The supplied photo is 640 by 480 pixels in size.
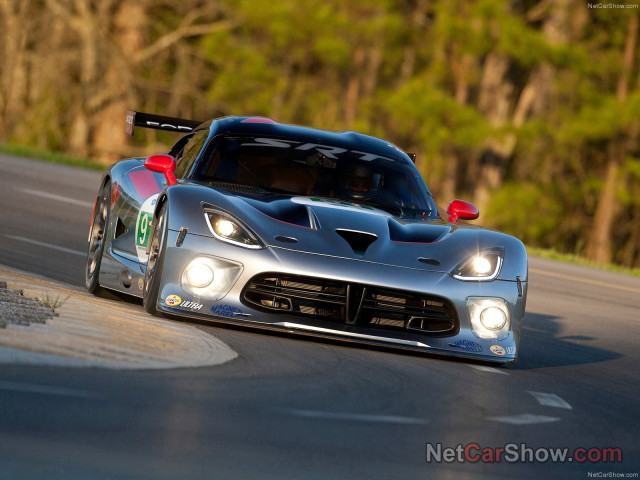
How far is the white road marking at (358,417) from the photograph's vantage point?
17.6ft

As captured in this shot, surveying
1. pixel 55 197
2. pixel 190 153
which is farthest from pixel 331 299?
pixel 55 197

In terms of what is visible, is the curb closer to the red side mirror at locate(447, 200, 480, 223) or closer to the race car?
the race car

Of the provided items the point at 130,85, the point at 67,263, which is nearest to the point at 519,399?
the point at 67,263

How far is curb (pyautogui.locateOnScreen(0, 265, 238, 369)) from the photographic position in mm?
5684

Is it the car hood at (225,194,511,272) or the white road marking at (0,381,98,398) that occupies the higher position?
the car hood at (225,194,511,272)

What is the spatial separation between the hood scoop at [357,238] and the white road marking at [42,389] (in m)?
2.37

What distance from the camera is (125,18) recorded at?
39.3 m

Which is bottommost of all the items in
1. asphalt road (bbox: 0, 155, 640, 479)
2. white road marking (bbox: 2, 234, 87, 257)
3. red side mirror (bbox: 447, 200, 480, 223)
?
white road marking (bbox: 2, 234, 87, 257)

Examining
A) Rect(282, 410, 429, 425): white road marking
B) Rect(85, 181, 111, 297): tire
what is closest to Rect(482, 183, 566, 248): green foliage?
Answer: Rect(85, 181, 111, 297): tire

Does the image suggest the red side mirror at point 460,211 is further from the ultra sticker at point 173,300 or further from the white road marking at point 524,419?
the white road marking at point 524,419

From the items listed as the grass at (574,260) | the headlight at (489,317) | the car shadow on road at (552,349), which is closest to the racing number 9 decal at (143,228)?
the headlight at (489,317)

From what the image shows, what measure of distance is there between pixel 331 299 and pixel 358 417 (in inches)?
65.7

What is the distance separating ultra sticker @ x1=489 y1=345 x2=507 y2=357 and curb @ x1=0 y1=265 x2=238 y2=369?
1.57 metres

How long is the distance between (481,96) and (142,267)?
3476cm
